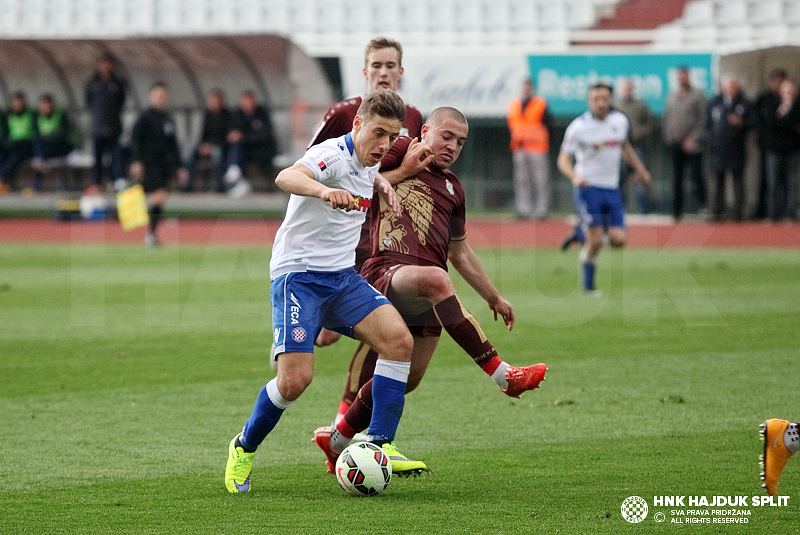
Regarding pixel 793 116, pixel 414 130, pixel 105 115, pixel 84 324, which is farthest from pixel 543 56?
pixel 414 130

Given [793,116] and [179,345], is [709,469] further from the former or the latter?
[793,116]

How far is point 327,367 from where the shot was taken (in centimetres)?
790

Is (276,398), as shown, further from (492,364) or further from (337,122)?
(337,122)

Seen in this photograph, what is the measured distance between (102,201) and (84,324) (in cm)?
1144

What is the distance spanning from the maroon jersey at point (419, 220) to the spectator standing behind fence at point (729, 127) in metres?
14.5

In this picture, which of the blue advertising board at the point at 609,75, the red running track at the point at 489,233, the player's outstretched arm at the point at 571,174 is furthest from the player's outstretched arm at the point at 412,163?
the blue advertising board at the point at 609,75

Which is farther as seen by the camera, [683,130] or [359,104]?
[683,130]

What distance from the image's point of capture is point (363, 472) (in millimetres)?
4676

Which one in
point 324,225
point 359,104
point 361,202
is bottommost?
point 324,225

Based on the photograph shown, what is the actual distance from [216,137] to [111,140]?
2.09 m

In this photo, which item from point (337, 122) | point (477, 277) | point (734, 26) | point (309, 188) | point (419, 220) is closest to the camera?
point (309, 188)

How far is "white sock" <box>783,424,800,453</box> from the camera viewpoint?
4402mm

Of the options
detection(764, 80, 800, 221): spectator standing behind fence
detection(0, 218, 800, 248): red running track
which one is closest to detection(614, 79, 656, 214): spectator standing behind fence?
detection(0, 218, 800, 248): red running track

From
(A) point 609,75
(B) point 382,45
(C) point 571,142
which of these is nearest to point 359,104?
(B) point 382,45
